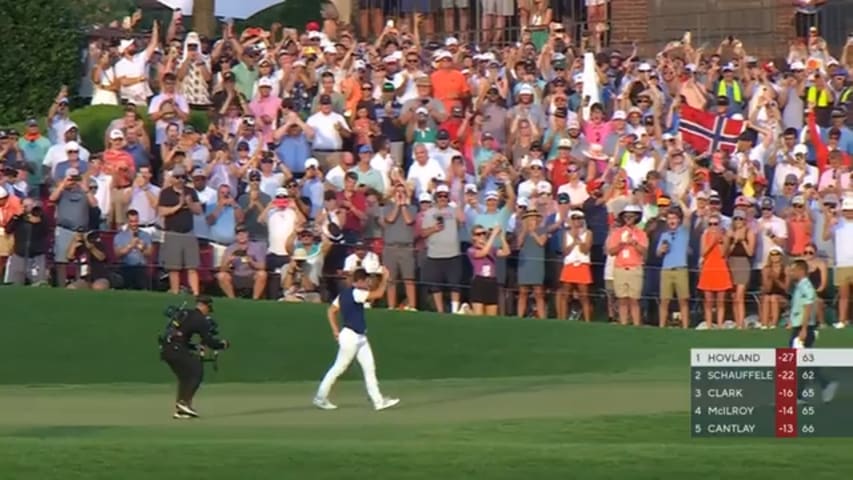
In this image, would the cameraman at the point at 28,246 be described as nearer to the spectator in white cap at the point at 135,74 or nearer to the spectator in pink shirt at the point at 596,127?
the spectator in white cap at the point at 135,74

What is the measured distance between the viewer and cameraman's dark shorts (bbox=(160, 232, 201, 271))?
27.8 meters

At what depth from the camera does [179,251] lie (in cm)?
2794

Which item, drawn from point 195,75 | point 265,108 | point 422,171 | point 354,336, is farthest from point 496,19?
point 354,336

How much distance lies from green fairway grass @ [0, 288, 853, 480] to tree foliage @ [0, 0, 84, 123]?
6614mm

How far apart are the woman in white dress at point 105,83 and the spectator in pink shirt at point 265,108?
2613 mm

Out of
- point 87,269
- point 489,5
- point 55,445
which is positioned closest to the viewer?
point 55,445

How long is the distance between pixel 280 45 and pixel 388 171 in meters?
4.50

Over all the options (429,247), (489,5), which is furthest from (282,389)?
(489,5)

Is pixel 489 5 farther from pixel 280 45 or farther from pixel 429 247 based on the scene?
pixel 429 247

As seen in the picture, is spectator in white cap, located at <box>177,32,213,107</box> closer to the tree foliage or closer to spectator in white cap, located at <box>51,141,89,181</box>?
the tree foliage

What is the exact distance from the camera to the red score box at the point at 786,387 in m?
17.8

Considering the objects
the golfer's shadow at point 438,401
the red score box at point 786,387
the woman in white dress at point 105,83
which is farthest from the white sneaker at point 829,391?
the woman in white dress at point 105,83

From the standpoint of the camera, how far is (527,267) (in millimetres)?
27906

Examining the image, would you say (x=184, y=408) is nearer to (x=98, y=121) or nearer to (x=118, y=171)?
(x=118, y=171)
